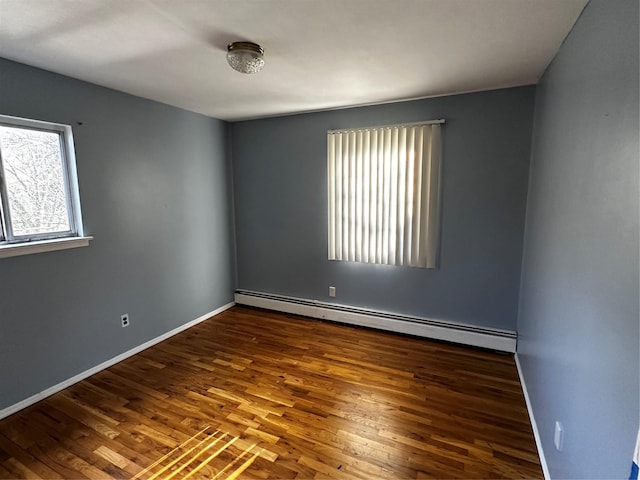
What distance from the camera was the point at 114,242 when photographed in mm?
2748

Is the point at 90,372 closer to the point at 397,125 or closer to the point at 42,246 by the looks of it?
the point at 42,246

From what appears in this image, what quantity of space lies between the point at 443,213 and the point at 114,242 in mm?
3084

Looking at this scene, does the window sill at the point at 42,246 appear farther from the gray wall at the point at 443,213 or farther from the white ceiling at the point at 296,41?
the gray wall at the point at 443,213

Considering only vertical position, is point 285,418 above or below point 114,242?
below

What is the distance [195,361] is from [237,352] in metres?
0.38

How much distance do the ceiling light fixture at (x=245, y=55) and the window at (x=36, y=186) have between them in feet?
5.05

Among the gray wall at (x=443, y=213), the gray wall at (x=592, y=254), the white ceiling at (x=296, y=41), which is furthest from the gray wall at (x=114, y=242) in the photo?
the gray wall at (x=592, y=254)

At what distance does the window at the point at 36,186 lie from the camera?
6.93ft

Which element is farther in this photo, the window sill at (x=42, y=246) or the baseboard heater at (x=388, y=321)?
the baseboard heater at (x=388, y=321)

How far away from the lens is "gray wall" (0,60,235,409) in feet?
7.09

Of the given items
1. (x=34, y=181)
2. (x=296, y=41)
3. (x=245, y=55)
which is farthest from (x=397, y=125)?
(x=34, y=181)

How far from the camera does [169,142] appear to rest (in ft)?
10.5

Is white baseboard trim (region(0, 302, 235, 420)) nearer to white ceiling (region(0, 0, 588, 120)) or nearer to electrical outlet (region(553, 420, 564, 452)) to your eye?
white ceiling (region(0, 0, 588, 120))

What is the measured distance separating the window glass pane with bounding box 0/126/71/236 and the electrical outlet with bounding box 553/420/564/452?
3465 millimetres
